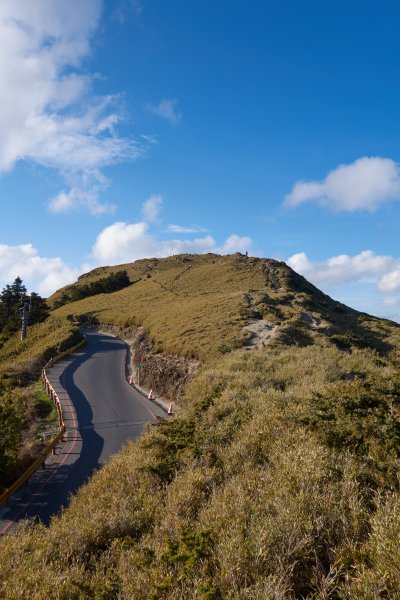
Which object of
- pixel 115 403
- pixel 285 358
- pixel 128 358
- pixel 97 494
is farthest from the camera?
pixel 128 358

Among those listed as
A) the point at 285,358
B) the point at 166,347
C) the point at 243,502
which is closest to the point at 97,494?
the point at 243,502

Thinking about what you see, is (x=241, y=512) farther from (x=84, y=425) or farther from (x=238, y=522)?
(x=84, y=425)

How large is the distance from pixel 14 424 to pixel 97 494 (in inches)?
303

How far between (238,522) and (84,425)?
59.9ft

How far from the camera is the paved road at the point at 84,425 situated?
1491cm

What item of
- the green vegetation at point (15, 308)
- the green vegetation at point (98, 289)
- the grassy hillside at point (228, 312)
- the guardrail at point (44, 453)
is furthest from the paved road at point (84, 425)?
the green vegetation at point (98, 289)

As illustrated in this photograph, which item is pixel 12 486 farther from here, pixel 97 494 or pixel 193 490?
pixel 193 490

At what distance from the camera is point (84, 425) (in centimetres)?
2317

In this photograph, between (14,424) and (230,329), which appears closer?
(14,424)

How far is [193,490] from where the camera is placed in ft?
29.2

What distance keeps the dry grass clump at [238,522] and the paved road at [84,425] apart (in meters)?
4.54

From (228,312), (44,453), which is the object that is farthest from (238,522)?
(228,312)

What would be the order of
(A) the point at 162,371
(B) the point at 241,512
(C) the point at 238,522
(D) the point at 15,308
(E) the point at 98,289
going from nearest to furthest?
1. (C) the point at 238,522
2. (B) the point at 241,512
3. (A) the point at 162,371
4. (D) the point at 15,308
5. (E) the point at 98,289

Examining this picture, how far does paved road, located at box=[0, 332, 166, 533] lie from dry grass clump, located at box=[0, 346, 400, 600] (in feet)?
14.9
